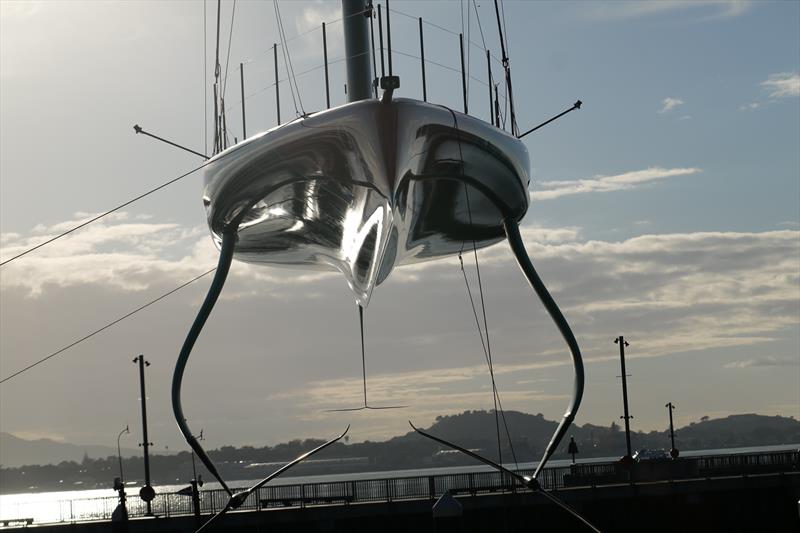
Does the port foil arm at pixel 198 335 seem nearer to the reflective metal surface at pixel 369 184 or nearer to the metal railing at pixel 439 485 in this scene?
the reflective metal surface at pixel 369 184

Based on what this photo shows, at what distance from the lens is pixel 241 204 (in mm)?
14203

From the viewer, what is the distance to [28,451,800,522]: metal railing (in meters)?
34.4

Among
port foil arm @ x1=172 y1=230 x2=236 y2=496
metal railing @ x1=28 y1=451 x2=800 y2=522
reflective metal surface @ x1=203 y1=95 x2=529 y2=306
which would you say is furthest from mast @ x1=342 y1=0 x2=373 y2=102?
metal railing @ x1=28 y1=451 x2=800 y2=522

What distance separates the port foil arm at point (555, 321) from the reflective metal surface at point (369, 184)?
323 millimetres

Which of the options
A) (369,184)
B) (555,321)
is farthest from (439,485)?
(369,184)

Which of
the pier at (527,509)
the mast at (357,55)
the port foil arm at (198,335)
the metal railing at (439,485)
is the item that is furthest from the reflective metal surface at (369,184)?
the metal railing at (439,485)

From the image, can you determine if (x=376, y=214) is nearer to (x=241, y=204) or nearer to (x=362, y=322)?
(x=241, y=204)

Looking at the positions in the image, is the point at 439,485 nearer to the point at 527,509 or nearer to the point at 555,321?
the point at 527,509

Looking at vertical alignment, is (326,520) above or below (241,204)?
below

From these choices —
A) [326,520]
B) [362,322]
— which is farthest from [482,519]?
[362,322]

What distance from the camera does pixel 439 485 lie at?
37.2 metres

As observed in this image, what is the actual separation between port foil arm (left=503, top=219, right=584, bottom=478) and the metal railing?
52.9ft

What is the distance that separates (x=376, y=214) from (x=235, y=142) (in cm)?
217

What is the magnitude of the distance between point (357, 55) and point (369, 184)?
2363 millimetres
